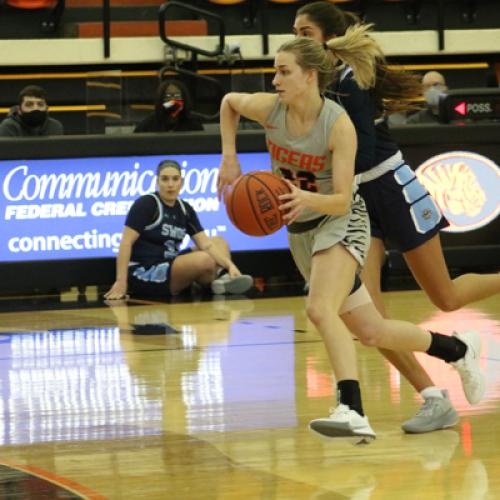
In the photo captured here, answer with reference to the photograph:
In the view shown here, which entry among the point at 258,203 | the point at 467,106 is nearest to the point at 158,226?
the point at 467,106

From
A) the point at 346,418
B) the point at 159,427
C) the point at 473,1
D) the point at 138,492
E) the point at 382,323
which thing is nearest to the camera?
the point at 138,492

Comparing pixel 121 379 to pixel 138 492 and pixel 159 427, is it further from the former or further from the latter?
pixel 138 492

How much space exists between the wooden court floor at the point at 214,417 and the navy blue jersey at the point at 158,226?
162cm

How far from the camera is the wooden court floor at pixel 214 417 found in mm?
4195

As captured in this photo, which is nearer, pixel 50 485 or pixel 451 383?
pixel 50 485

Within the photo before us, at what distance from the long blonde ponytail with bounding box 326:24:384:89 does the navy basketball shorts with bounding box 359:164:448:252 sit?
1.56 ft

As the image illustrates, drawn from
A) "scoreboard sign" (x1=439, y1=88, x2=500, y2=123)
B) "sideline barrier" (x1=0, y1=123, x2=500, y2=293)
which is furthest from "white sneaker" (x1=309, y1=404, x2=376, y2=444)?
"scoreboard sign" (x1=439, y1=88, x2=500, y2=123)

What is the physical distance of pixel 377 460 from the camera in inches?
179

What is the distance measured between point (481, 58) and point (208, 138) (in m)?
6.76

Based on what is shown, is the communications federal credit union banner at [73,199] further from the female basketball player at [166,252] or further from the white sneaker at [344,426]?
the white sneaker at [344,426]

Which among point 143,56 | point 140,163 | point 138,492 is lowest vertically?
point 138,492

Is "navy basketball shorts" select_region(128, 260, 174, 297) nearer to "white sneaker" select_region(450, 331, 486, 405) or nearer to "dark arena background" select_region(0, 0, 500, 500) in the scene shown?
"dark arena background" select_region(0, 0, 500, 500)

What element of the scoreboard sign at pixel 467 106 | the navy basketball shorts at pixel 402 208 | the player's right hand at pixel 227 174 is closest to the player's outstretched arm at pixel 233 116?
the player's right hand at pixel 227 174

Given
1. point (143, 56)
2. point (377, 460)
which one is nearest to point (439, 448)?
point (377, 460)
